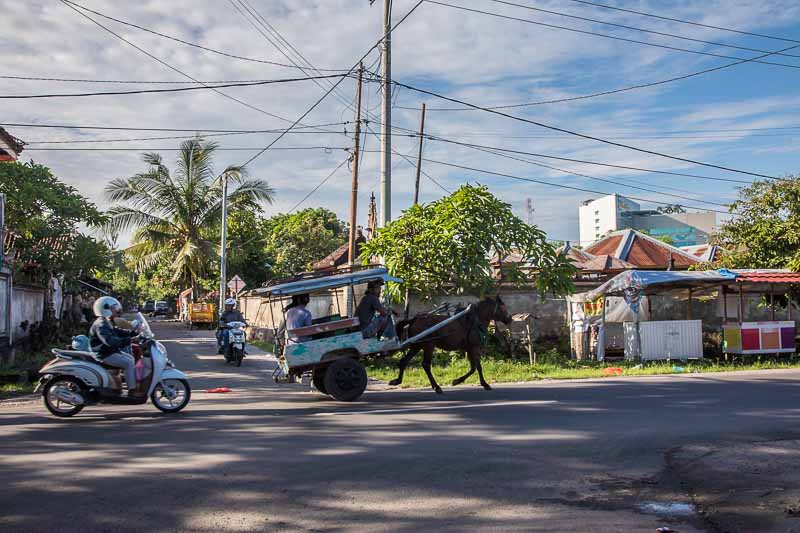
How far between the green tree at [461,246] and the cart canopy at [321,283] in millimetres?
7010

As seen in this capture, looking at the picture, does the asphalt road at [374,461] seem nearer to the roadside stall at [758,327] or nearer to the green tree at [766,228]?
the roadside stall at [758,327]

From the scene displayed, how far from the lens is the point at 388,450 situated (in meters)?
7.80

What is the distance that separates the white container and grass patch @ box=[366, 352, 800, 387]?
27cm

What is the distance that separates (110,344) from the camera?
10.1m

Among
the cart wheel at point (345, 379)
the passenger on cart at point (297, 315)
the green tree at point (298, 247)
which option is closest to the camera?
the cart wheel at point (345, 379)

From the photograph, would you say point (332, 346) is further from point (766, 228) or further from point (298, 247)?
point (298, 247)

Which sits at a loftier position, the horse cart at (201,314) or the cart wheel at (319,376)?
the horse cart at (201,314)

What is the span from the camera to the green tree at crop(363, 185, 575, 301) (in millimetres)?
18875

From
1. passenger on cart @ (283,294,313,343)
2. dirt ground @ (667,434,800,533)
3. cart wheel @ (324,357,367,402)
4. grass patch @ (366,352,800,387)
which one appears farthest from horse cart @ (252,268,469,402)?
dirt ground @ (667,434,800,533)

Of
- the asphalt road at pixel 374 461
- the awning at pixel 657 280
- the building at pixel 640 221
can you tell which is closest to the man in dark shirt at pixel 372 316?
the asphalt road at pixel 374 461

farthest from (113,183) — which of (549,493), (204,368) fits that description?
(549,493)

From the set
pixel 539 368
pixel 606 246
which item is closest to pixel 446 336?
pixel 539 368

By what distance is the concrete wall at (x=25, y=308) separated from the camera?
21.8 metres

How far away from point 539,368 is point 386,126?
7528 mm
